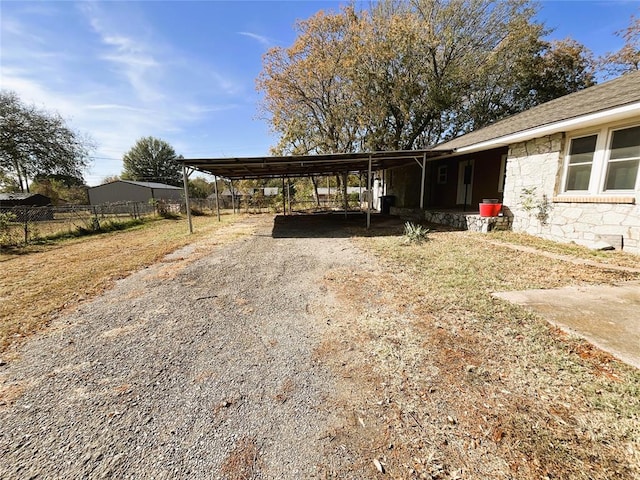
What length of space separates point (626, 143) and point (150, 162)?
5429cm

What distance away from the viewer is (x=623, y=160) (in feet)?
16.6

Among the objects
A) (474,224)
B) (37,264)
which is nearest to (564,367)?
(474,224)

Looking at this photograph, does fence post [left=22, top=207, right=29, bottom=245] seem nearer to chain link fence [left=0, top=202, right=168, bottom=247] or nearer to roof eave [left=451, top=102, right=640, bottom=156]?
chain link fence [left=0, top=202, right=168, bottom=247]

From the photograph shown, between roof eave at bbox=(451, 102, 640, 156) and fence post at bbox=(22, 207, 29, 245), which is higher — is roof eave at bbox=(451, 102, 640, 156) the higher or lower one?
the higher one

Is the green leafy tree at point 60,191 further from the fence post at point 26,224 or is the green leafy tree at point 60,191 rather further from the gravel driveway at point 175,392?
the gravel driveway at point 175,392

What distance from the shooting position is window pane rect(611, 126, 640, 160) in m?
4.86

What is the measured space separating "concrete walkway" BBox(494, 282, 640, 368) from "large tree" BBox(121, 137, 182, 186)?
163ft

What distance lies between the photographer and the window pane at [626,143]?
15.9 feet

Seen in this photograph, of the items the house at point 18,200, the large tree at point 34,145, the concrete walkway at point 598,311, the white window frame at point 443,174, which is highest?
the large tree at point 34,145

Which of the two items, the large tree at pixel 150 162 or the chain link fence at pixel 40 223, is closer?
the chain link fence at pixel 40 223

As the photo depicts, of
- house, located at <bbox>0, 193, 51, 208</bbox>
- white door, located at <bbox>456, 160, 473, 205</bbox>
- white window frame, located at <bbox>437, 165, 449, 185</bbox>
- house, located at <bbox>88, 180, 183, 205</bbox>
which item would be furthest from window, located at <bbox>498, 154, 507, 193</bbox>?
house, located at <bbox>88, 180, 183, 205</bbox>

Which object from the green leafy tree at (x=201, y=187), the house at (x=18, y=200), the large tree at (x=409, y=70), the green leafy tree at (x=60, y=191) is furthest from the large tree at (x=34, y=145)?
the green leafy tree at (x=201, y=187)

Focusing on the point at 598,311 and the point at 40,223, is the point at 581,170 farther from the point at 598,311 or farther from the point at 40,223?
the point at 40,223

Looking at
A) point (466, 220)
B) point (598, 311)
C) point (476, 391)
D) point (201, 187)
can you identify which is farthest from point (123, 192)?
point (598, 311)
